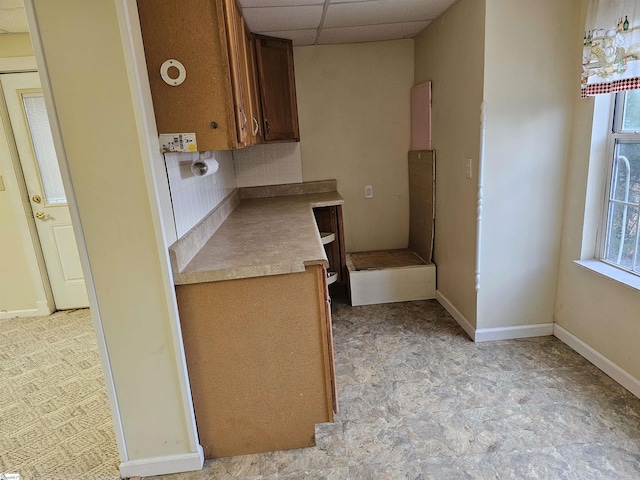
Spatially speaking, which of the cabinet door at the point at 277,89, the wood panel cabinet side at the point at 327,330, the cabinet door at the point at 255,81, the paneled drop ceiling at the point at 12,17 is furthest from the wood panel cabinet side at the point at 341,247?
the paneled drop ceiling at the point at 12,17

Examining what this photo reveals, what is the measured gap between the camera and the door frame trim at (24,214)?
3.11 metres

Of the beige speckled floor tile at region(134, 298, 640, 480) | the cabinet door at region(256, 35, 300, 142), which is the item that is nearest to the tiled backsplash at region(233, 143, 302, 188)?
the cabinet door at region(256, 35, 300, 142)

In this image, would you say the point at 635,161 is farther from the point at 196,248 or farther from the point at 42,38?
the point at 42,38

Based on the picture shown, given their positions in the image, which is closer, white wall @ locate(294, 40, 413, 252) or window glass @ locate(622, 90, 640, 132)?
window glass @ locate(622, 90, 640, 132)

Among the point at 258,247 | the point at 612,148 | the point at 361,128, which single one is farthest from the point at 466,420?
the point at 361,128

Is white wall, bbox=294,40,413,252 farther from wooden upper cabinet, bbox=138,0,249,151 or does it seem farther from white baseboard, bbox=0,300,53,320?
white baseboard, bbox=0,300,53,320

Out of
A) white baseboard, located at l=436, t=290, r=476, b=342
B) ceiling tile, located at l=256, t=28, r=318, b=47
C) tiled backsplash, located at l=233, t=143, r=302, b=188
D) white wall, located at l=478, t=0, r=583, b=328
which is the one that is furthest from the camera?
tiled backsplash, located at l=233, t=143, r=302, b=188

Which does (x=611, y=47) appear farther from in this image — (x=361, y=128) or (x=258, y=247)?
(x=361, y=128)

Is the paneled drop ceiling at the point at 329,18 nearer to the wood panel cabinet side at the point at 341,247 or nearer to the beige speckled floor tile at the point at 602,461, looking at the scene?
the wood panel cabinet side at the point at 341,247

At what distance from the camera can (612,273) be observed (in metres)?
2.17

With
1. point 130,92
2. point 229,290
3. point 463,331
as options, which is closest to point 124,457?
point 229,290

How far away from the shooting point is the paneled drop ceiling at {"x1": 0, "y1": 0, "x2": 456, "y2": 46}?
244cm

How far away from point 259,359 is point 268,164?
2.33 meters

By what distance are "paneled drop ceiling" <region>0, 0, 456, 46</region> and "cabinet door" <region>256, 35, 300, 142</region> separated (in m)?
0.10
